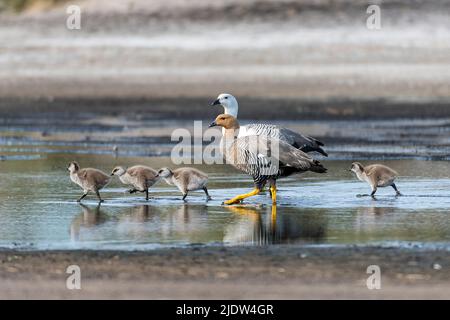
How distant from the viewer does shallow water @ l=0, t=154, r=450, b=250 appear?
403 inches

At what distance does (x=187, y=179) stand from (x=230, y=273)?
3615 mm

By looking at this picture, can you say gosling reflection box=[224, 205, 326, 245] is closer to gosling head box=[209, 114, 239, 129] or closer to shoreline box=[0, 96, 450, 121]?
gosling head box=[209, 114, 239, 129]

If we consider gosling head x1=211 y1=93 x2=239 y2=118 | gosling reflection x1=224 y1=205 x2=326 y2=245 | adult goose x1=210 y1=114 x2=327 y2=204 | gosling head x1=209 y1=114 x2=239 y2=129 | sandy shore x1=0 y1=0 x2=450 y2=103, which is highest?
sandy shore x1=0 y1=0 x2=450 y2=103

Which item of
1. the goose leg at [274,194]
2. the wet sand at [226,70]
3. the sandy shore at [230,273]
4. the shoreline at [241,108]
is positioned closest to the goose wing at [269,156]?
the goose leg at [274,194]

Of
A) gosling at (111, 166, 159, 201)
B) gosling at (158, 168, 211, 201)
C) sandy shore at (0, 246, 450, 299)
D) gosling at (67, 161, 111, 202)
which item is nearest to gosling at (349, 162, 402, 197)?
gosling at (158, 168, 211, 201)

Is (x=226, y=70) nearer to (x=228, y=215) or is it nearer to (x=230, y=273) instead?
(x=228, y=215)

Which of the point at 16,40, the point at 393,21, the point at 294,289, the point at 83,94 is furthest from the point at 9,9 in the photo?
the point at 294,289

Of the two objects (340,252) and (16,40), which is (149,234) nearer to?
(340,252)

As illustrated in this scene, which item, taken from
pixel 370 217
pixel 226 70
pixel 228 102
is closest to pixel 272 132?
pixel 228 102

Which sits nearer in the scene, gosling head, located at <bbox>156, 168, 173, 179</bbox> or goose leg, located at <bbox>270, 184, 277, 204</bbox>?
goose leg, located at <bbox>270, 184, 277, 204</bbox>

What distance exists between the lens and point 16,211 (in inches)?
468

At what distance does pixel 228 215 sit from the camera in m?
11.6

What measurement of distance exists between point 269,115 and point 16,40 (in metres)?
11.2

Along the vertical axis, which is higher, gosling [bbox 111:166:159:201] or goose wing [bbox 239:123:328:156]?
goose wing [bbox 239:123:328:156]
